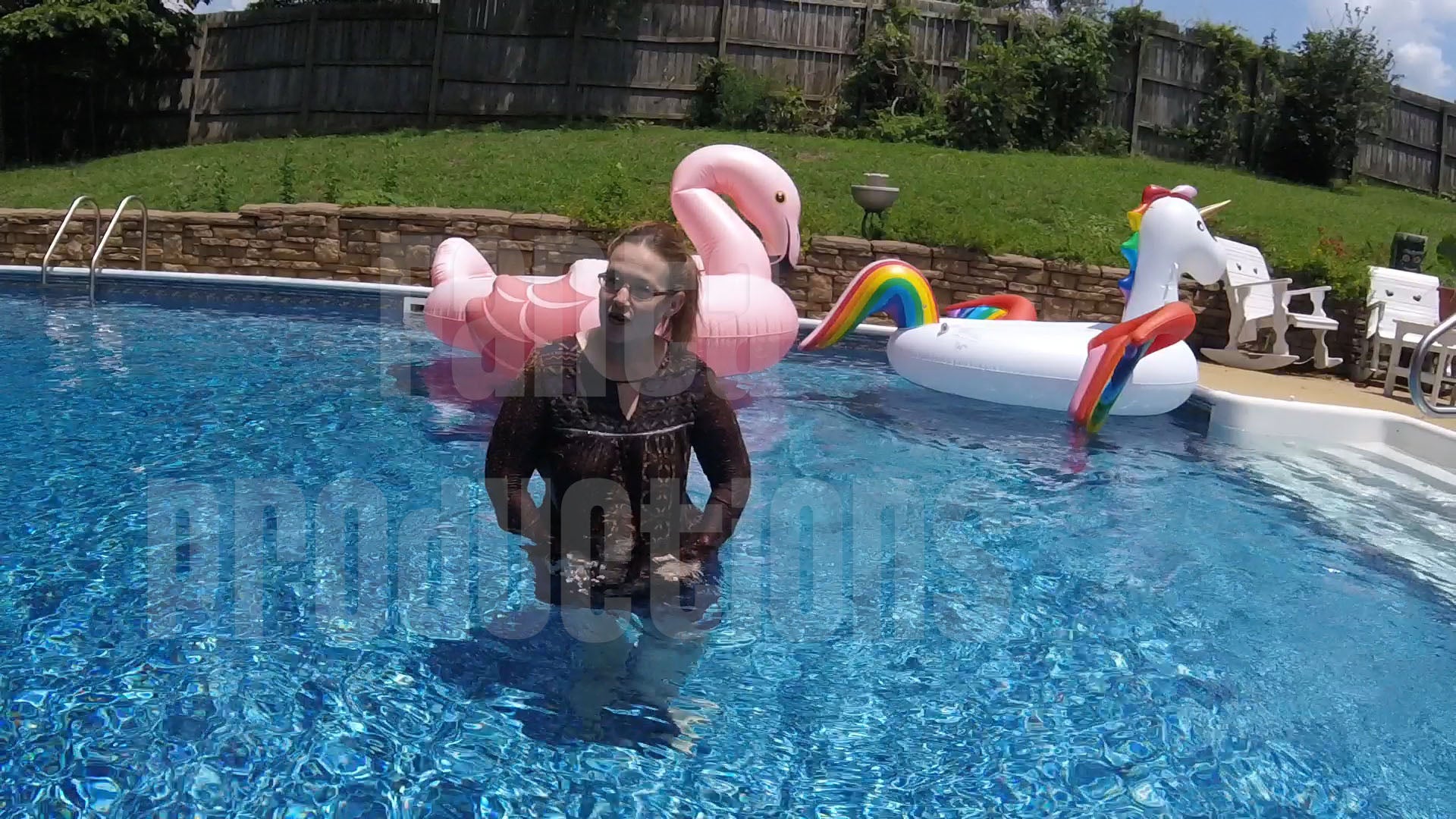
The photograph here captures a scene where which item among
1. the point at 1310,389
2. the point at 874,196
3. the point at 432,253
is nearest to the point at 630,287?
the point at 1310,389

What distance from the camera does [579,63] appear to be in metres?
16.1

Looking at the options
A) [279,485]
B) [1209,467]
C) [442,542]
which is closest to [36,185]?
[279,485]

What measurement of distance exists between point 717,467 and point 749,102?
13.3 m

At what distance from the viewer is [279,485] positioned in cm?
475

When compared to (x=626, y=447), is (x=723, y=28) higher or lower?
higher

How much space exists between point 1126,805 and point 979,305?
5.01 m

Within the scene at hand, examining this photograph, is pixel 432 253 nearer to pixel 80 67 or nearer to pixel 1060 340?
pixel 1060 340

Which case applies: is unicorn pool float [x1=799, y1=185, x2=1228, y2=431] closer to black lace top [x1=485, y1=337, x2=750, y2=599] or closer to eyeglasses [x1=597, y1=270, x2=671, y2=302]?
black lace top [x1=485, y1=337, x2=750, y2=599]

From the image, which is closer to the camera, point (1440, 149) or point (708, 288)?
point (708, 288)

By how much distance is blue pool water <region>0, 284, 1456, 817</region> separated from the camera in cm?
270

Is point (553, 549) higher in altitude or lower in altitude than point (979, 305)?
lower

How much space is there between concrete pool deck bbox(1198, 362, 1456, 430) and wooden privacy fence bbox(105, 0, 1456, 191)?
335 inches

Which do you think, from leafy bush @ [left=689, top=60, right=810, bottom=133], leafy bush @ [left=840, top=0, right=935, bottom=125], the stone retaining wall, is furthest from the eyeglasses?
leafy bush @ [left=840, top=0, right=935, bottom=125]

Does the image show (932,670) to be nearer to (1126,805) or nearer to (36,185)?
(1126,805)
